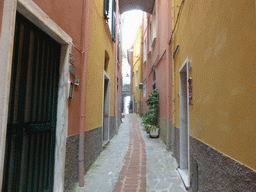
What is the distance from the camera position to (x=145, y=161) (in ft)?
14.9

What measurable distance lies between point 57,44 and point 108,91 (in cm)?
386

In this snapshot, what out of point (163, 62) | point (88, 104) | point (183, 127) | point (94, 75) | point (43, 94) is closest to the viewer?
point (43, 94)

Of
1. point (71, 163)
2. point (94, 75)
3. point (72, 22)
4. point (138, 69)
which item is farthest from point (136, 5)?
point (71, 163)

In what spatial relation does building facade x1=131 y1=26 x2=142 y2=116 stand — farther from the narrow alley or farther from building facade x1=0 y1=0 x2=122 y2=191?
building facade x1=0 y1=0 x2=122 y2=191

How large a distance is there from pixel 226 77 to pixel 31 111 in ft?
7.32

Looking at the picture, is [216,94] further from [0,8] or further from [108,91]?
[108,91]

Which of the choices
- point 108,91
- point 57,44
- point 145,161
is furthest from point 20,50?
point 108,91

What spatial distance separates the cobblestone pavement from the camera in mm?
3121

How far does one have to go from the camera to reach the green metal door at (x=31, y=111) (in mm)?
1783

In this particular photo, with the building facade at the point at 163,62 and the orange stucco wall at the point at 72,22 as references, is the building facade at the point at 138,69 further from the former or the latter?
the orange stucco wall at the point at 72,22

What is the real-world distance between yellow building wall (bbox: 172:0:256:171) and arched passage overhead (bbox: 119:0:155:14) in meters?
7.53

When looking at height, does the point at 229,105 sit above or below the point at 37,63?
below

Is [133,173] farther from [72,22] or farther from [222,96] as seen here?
[72,22]

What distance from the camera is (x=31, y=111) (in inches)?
83.0
